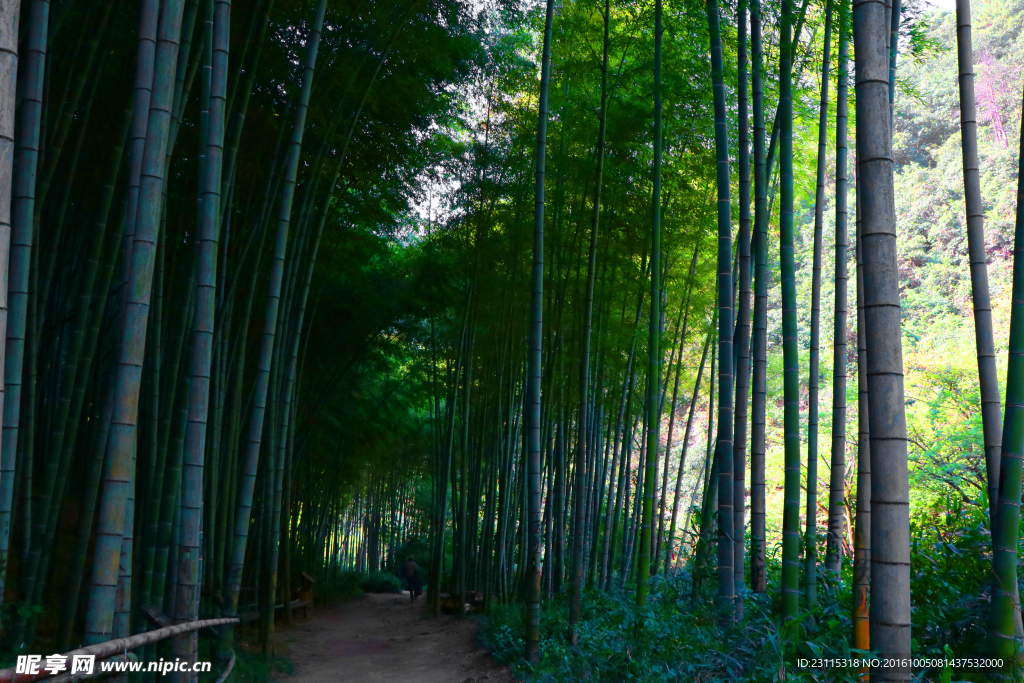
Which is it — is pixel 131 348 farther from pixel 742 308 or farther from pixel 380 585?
pixel 380 585

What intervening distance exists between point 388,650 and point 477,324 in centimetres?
315

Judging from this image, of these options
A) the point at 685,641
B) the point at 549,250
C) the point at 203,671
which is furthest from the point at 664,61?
the point at 203,671

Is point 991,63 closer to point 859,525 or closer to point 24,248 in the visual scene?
point 859,525

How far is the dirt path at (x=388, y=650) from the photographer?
469 centimetres

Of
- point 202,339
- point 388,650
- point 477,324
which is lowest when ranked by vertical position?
point 388,650

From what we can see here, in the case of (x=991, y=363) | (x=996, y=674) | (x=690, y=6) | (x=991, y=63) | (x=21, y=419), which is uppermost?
(x=991, y=63)

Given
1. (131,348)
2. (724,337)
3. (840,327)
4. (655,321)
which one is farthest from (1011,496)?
(131,348)

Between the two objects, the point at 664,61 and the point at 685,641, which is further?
the point at 664,61

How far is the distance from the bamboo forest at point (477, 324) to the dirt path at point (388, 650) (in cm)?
7

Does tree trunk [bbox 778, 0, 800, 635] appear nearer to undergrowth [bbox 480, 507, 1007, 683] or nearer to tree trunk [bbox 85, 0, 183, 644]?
undergrowth [bbox 480, 507, 1007, 683]

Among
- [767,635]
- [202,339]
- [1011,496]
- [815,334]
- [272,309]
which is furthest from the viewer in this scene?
[815,334]

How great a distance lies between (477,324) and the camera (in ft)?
23.2

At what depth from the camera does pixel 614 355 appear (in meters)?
6.57

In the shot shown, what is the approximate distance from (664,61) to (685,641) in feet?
12.5
